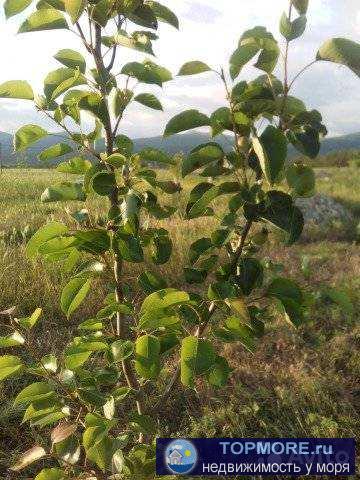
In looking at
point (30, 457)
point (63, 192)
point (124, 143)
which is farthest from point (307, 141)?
point (30, 457)

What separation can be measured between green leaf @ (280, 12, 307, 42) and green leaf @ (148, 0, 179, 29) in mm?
488

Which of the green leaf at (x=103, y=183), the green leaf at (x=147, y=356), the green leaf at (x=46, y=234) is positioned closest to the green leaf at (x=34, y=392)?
the green leaf at (x=147, y=356)

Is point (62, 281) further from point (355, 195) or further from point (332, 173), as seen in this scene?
point (332, 173)

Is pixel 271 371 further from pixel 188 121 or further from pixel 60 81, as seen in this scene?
pixel 60 81

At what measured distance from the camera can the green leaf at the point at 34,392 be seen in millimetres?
1721

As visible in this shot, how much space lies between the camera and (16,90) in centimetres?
166

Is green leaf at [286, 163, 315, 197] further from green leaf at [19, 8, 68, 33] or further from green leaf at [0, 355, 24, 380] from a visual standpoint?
green leaf at [0, 355, 24, 380]

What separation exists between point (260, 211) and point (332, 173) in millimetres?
13142

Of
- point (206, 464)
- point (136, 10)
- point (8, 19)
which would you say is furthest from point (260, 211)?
point (206, 464)

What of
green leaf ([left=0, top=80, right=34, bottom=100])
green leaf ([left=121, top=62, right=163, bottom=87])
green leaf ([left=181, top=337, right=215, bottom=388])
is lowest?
green leaf ([left=181, top=337, right=215, bottom=388])

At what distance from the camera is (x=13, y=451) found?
9.91 ft

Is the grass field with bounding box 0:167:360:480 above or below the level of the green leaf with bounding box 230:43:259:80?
below

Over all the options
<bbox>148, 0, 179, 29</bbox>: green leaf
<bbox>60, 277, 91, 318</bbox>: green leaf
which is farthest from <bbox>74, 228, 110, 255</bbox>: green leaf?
<bbox>148, 0, 179, 29</bbox>: green leaf

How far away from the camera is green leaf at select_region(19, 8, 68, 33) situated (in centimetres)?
157
